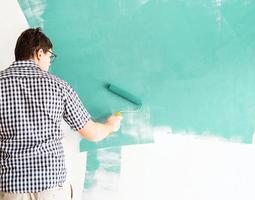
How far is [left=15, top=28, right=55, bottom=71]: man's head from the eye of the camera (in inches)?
49.7

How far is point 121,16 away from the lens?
1.52 m

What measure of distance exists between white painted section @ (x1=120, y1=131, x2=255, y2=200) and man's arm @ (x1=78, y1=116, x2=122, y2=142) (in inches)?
4.5

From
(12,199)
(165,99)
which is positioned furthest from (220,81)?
(12,199)

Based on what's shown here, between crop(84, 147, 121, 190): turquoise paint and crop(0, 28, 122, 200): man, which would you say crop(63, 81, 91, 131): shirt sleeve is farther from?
crop(84, 147, 121, 190): turquoise paint

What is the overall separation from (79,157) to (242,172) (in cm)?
58

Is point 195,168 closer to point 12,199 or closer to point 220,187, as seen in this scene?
point 220,187

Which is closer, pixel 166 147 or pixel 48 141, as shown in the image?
pixel 48 141

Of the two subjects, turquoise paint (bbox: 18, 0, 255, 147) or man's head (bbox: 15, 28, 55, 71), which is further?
turquoise paint (bbox: 18, 0, 255, 147)

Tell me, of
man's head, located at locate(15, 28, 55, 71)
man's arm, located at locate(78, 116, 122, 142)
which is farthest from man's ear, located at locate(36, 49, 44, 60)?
man's arm, located at locate(78, 116, 122, 142)

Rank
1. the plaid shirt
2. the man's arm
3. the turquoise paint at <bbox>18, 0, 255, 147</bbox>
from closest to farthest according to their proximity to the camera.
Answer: the plaid shirt, the man's arm, the turquoise paint at <bbox>18, 0, 255, 147</bbox>

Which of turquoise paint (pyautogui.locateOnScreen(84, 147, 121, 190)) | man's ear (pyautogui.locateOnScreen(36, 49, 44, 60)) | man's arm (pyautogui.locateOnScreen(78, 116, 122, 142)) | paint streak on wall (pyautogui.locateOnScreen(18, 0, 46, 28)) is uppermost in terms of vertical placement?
paint streak on wall (pyautogui.locateOnScreen(18, 0, 46, 28))

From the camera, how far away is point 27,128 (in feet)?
3.89

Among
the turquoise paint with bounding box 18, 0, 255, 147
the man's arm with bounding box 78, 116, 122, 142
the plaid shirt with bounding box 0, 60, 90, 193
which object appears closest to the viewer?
the plaid shirt with bounding box 0, 60, 90, 193

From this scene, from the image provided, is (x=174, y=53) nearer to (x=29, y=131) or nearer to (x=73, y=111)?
(x=73, y=111)
